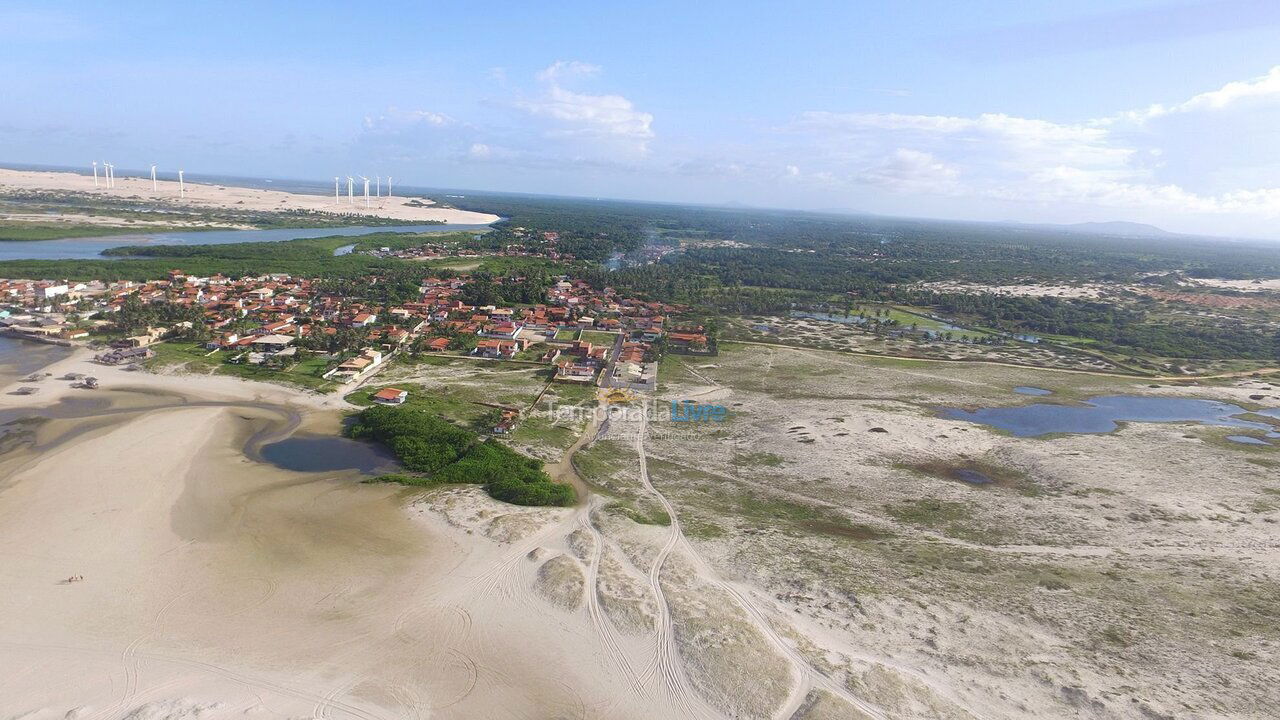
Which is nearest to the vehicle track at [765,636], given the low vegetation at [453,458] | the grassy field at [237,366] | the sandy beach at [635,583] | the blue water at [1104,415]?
the sandy beach at [635,583]

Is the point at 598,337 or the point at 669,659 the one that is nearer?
the point at 669,659

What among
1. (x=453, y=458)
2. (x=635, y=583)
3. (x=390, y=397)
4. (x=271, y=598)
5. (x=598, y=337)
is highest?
(x=598, y=337)

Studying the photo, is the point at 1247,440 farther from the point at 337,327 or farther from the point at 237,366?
the point at 337,327

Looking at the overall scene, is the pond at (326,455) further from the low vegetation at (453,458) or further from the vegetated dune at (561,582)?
the vegetated dune at (561,582)

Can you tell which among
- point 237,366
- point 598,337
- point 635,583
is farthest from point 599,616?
point 598,337

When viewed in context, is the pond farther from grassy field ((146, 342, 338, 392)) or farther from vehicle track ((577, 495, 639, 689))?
vehicle track ((577, 495, 639, 689))

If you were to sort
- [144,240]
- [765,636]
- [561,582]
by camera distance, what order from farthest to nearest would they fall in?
1. [144,240]
2. [561,582]
3. [765,636]

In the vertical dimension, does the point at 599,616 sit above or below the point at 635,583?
below
